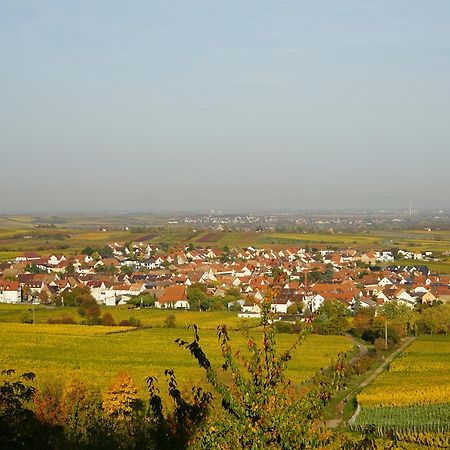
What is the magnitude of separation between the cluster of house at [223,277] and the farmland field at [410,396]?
40.8 ft

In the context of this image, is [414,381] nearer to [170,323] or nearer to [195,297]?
[170,323]

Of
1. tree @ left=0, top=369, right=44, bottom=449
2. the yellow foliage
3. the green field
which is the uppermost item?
tree @ left=0, top=369, right=44, bottom=449

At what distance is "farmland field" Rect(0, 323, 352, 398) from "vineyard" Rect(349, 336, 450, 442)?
3.06 metres

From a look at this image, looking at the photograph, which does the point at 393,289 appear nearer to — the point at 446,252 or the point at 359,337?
the point at 359,337

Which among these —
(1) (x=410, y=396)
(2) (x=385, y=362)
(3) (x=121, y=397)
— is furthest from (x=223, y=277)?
(3) (x=121, y=397)

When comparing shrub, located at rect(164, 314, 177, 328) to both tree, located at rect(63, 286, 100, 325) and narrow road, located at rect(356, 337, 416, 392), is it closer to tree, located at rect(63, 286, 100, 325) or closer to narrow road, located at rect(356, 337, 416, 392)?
tree, located at rect(63, 286, 100, 325)

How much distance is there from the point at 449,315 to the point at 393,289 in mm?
17322

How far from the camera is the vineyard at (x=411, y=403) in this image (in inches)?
795

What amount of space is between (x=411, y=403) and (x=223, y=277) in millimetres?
53261

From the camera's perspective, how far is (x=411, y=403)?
2355 centimetres

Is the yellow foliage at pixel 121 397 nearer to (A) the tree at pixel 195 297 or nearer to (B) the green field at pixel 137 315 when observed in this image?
(B) the green field at pixel 137 315

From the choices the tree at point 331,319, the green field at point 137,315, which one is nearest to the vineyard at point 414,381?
the tree at point 331,319

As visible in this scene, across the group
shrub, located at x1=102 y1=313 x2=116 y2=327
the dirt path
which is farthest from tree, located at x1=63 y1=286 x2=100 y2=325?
the dirt path

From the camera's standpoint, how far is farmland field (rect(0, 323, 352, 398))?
28969 millimetres
